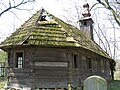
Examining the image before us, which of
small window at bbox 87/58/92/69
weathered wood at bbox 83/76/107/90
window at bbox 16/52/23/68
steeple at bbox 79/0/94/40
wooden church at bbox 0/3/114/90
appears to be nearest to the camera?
weathered wood at bbox 83/76/107/90

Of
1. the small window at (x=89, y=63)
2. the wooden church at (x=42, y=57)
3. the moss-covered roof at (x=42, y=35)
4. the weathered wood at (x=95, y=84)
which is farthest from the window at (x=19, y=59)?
the weathered wood at (x=95, y=84)

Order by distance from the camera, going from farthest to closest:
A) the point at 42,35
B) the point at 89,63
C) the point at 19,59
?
the point at 89,63 → the point at 19,59 → the point at 42,35

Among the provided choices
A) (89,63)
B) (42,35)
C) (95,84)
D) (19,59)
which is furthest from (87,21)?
(95,84)

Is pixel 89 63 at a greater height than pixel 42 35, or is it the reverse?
pixel 42 35

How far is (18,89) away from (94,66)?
9.13 m

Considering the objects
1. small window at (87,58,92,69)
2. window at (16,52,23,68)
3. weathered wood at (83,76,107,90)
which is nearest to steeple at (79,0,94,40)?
small window at (87,58,92,69)

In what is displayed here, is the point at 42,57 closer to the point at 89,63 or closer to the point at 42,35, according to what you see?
the point at 42,35

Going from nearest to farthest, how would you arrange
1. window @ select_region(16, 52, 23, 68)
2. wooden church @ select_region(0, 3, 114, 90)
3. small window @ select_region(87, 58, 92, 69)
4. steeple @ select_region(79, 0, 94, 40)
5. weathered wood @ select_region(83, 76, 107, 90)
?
weathered wood @ select_region(83, 76, 107, 90), wooden church @ select_region(0, 3, 114, 90), window @ select_region(16, 52, 23, 68), small window @ select_region(87, 58, 92, 69), steeple @ select_region(79, 0, 94, 40)

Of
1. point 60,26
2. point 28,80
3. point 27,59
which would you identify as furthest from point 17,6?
point 28,80

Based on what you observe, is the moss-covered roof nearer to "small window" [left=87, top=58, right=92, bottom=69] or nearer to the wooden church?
the wooden church

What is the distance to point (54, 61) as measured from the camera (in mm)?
15445

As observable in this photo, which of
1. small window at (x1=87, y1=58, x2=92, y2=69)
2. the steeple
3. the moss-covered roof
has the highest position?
the steeple

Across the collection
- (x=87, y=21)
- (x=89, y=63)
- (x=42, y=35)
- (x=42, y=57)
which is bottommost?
(x=89, y=63)

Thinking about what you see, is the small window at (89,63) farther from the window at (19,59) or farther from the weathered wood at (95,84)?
the weathered wood at (95,84)
